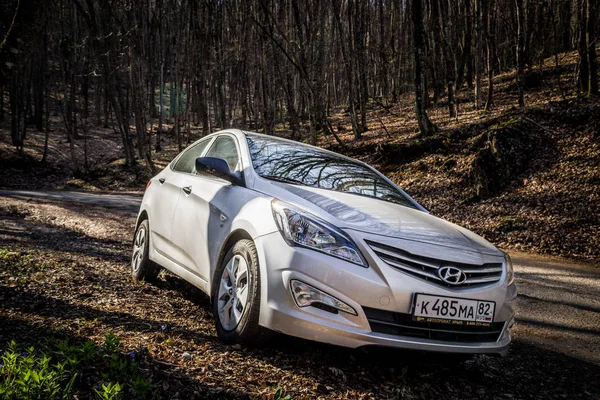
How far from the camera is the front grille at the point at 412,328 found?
2.96 meters

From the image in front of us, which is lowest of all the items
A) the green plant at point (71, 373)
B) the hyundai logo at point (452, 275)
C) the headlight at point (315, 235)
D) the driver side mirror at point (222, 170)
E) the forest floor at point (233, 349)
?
the forest floor at point (233, 349)

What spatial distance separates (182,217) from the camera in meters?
4.56

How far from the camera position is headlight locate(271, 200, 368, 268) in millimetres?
3018

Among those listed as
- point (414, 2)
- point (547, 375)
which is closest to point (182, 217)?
point (547, 375)

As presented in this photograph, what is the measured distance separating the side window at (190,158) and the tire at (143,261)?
2.41ft

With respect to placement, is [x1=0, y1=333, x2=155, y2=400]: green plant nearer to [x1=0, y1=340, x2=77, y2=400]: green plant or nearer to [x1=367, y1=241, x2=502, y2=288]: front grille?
[x1=0, y1=340, x2=77, y2=400]: green plant

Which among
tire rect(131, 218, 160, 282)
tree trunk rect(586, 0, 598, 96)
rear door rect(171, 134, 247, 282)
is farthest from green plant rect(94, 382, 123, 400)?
tree trunk rect(586, 0, 598, 96)

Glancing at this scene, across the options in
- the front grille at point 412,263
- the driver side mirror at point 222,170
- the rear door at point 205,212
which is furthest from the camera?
the driver side mirror at point 222,170

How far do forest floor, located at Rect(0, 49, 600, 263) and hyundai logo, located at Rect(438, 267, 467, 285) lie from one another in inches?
257

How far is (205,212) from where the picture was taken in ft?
13.6

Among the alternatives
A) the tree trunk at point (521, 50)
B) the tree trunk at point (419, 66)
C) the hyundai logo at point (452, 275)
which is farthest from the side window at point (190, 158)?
the tree trunk at point (521, 50)

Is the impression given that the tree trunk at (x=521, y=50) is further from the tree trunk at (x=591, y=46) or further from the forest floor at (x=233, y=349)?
the forest floor at (x=233, y=349)

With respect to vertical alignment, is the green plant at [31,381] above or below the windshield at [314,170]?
below

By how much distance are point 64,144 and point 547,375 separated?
96.6 ft
